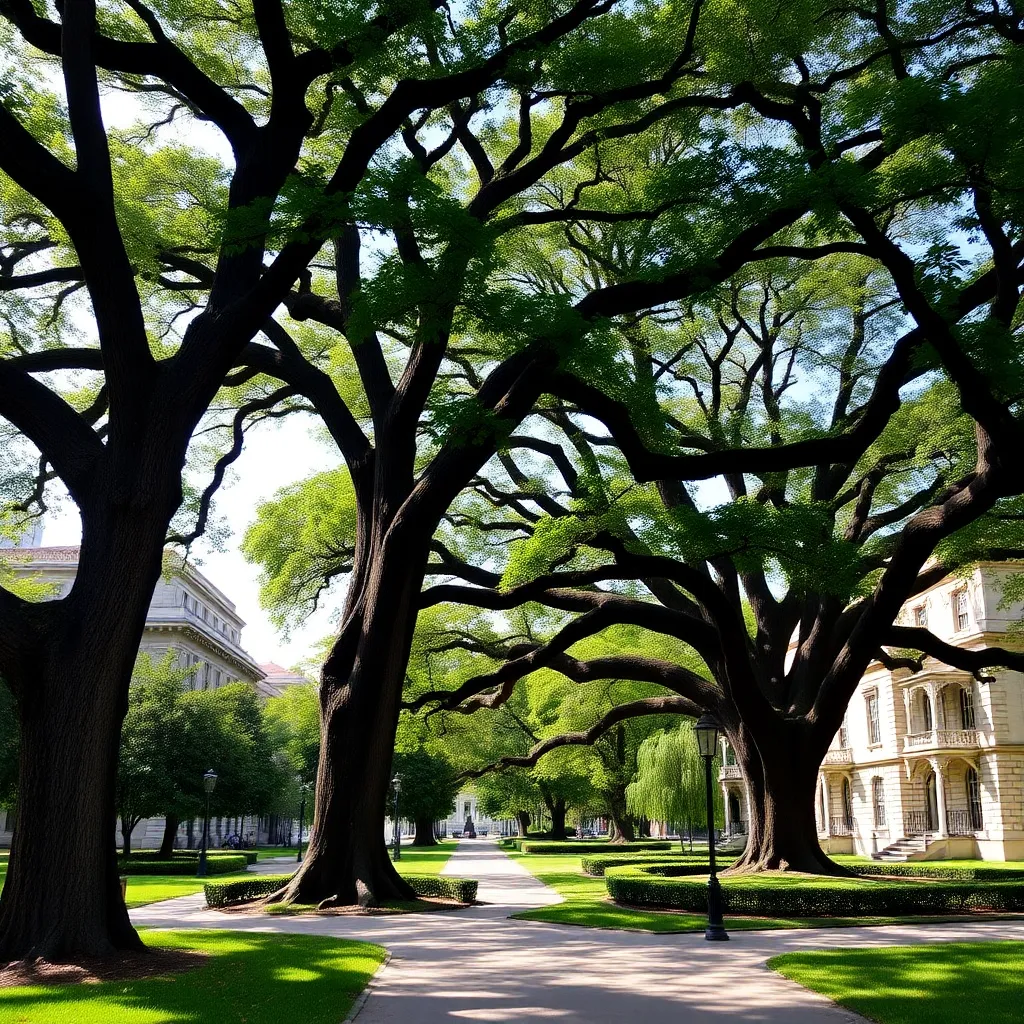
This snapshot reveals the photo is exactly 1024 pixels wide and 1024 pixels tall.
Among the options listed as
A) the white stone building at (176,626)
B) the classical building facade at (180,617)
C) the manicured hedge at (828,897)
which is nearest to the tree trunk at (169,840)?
the white stone building at (176,626)

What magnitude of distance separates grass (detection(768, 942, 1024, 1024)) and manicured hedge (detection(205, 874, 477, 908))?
8472 mm

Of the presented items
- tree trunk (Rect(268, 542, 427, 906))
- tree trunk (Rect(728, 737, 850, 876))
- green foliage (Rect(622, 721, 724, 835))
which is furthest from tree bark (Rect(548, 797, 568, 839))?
tree trunk (Rect(268, 542, 427, 906))

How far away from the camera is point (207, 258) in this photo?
1877cm

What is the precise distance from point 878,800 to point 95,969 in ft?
164

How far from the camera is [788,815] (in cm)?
2109

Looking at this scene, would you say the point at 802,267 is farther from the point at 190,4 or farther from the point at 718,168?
the point at 190,4

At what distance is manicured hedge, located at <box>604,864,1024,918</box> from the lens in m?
16.4

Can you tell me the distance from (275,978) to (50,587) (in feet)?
79.9

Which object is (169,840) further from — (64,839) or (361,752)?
(64,839)

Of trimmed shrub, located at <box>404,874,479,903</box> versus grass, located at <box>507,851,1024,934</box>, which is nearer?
grass, located at <box>507,851,1024,934</box>

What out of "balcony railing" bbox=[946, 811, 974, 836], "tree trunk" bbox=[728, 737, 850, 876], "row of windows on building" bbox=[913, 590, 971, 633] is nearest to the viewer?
"tree trunk" bbox=[728, 737, 850, 876]

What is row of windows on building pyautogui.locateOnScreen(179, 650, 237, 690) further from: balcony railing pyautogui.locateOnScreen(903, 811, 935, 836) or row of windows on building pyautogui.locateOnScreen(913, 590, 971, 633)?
row of windows on building pyautogui.locateOnScreen(913, 590, 971, 633)

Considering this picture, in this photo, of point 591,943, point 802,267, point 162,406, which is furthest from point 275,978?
point 802,267

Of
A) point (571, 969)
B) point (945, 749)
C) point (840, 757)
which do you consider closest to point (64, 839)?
point (571, 969)
